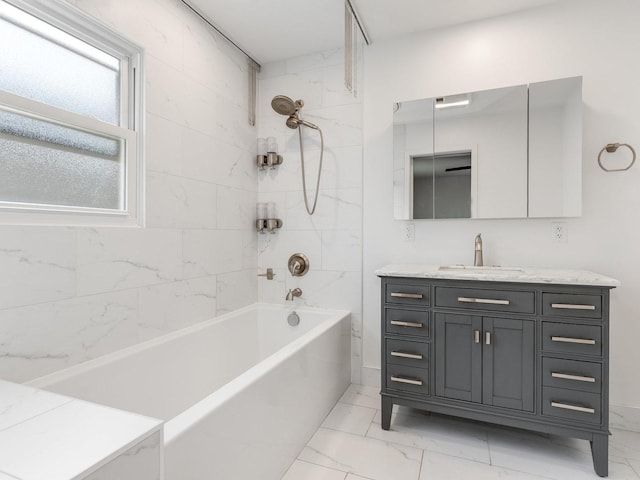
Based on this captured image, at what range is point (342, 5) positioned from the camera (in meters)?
2.13

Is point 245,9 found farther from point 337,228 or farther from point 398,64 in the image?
point 337,228

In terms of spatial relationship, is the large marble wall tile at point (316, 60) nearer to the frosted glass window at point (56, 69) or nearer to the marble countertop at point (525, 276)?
the frosted glass window at point (56, 69)

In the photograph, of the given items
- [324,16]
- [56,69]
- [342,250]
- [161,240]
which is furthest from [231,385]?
[324,16]

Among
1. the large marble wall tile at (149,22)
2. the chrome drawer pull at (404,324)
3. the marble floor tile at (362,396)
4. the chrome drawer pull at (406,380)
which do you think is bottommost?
the marble floor tile at (362,396)

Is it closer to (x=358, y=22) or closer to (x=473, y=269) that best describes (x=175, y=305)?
(x=473, y=269)

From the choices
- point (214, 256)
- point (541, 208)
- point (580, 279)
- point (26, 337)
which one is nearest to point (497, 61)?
point (541, 208)

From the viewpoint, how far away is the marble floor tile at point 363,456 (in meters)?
1.63

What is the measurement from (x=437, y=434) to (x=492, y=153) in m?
1.70

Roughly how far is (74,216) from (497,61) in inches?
101

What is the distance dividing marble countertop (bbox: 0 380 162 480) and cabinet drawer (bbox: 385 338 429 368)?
1405 millimetres

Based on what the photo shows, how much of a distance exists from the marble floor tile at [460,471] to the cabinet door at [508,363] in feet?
0.94

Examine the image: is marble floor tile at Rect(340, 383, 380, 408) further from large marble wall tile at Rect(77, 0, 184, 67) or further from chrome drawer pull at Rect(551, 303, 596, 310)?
large marble wall tile at Rect(77, 0, 184, 67)

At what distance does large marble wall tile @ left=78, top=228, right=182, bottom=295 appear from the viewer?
156 cm

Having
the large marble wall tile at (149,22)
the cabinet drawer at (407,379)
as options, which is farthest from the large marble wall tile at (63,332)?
the cabinet drawer at (407,379)
